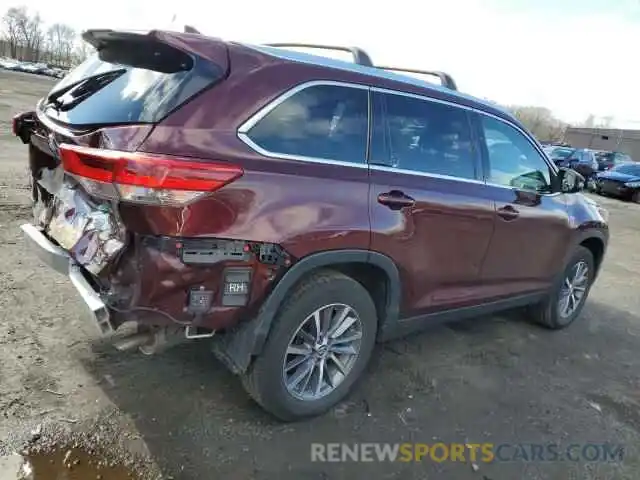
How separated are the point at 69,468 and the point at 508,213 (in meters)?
3.17

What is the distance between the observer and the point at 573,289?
5207 mm

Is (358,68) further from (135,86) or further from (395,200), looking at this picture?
(135,86)

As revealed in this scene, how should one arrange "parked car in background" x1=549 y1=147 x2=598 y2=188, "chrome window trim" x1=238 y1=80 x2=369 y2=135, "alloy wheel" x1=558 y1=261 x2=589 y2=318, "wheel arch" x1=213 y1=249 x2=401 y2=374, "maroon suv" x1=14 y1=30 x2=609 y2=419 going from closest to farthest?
"maroon suv" x1=14 y1=30 x2=609 y2=419 → "chrome window trim" x1=238 y1=80 x2=369 y2=135 → "wheel arch" x1=213 y1=249 x2=401 y2=374 → "alloy wheel" x1=558 y1=261 x2=589 y2=318 → "parked car in background" x1=549 y1=147 x2=598 y2=188

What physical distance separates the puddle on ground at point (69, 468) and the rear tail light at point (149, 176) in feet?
4.21

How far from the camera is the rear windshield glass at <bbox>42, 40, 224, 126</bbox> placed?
2510 millimetres

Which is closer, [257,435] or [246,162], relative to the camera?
[246,162]

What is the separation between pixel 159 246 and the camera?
2.41 m

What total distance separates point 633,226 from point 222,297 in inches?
514

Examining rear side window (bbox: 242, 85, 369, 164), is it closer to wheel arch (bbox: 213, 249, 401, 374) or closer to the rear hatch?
the rear hatch

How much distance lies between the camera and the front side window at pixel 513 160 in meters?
3.95

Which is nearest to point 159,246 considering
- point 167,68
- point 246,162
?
point 246,162

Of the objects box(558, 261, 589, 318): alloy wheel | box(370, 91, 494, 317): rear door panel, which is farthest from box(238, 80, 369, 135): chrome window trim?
box(558, 261, 589, 318): alloy wheel

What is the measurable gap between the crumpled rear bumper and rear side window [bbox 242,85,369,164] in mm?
1047

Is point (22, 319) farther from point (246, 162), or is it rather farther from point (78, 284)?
point (246, 162)
